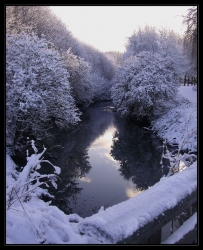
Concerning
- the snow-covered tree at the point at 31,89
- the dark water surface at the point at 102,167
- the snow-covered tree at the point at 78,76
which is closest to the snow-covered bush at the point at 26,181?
the dark water surface at the point at 102,167

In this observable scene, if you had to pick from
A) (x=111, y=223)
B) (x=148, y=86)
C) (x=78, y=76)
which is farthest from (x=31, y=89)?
(x=78, y=76)

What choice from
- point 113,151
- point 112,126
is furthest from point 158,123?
point 113,151

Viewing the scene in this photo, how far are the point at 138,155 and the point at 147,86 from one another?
9050mm

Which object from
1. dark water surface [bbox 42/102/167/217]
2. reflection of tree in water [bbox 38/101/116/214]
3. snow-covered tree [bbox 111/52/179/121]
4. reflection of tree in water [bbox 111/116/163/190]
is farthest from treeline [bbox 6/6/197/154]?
reflection of tree in water [bbox 111/116/163/190]

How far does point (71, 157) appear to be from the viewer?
45.4 feet

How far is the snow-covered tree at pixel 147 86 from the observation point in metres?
21.7

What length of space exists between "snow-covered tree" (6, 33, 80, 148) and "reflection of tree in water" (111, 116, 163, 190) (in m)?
4.26

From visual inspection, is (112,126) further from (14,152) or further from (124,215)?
(124,215)

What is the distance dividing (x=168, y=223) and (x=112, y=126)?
22.4 m

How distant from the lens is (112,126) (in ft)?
79.7

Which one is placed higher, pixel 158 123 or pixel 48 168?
pixel 158 123

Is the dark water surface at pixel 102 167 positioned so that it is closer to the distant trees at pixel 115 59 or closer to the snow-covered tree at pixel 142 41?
the snow-covered tree at pixel 142 41

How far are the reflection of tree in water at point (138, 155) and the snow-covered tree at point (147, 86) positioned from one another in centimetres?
245
